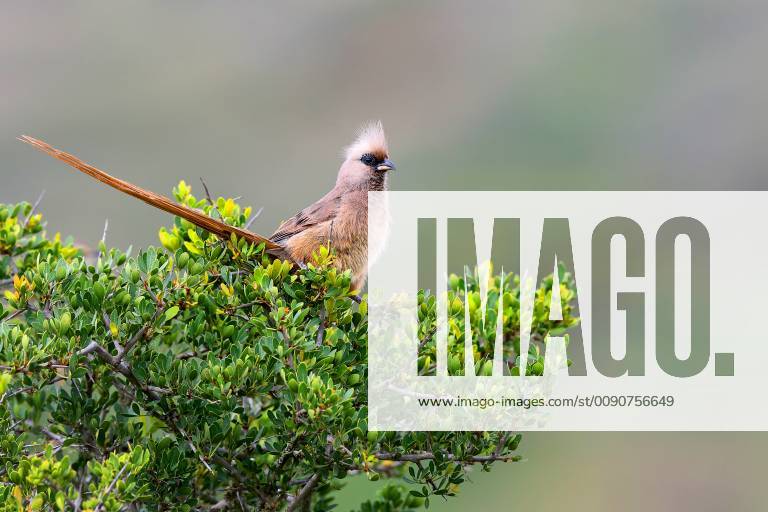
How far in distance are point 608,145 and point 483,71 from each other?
15.3ft

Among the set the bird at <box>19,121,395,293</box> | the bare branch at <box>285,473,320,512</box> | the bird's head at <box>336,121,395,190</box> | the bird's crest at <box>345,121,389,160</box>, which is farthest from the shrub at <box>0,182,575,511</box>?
the bird's crest at <box>345,121,389,160</box>

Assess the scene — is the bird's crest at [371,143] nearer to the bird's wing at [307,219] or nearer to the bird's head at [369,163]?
the bird's head at [369,163]

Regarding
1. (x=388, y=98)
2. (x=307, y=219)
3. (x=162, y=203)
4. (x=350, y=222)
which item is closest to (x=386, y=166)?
(x=350, y=222)

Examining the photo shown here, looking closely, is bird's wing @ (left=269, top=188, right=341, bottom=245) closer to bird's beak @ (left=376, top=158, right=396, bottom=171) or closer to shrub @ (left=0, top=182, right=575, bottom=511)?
bird's beak @ (left=376, top=158, right=396, bottom=171)

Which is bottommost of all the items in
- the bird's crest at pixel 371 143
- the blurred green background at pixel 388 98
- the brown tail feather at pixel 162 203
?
the brown tail feather at pixel 162 203

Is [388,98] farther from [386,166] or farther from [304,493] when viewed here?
[304,493]

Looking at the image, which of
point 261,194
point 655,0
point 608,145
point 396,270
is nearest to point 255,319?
point 396,270

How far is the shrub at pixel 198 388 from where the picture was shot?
10.9 feet

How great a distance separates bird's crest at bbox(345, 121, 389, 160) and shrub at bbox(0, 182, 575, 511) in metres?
1.30

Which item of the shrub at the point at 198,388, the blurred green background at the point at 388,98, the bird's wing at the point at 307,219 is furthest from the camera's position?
the blurred green background at the point at 388,98

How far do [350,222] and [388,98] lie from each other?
20.3m

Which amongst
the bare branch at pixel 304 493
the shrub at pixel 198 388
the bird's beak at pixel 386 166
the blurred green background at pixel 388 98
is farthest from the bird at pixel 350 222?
the blurred green background at pixel 388 98

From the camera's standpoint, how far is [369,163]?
201 inches

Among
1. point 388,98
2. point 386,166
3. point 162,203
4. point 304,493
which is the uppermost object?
point 388,98
